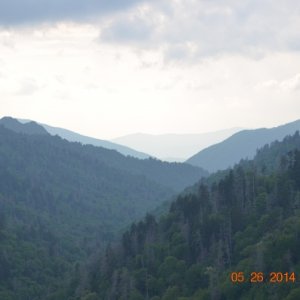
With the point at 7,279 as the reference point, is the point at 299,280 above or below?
above

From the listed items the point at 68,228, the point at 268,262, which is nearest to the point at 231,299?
the point at 268,262

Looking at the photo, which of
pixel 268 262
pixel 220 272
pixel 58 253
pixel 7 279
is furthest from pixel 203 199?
pixel 58 253

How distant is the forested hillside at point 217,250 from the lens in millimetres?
65500

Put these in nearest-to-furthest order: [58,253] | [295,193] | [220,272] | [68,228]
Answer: [220,272] → [295,193] → [58,253] → [68,228]

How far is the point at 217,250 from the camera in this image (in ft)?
262

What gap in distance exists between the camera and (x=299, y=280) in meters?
60.1

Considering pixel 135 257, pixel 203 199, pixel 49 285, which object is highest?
pixel 203 199

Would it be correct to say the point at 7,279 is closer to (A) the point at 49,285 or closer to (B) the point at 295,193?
(A) the point at 49,285

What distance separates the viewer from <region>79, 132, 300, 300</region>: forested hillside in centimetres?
6550

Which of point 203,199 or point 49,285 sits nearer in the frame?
point 203,199

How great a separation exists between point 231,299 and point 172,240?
87.9 feet

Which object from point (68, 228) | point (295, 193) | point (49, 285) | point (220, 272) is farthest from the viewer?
point (68, 228)

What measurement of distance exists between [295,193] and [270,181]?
944 centimetres

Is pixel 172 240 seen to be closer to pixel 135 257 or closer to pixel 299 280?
pixel 135 257
